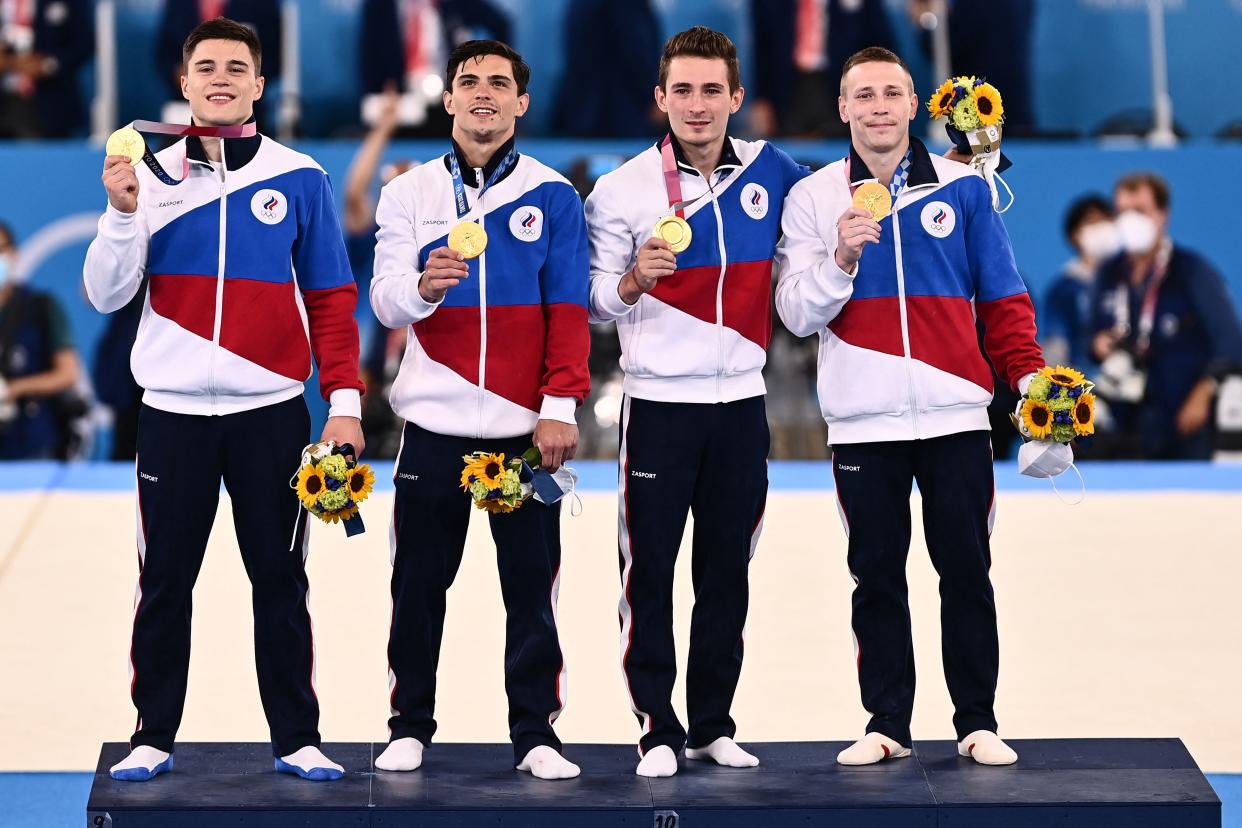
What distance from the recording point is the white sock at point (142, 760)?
498 centimetres

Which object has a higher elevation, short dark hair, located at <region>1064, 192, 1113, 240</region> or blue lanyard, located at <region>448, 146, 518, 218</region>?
short dark hair, located at <region>1064, 192, 1113, 240</region>

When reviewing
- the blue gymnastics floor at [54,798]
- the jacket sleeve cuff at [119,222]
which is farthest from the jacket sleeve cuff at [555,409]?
the blue gymnastics floor at [54,798]

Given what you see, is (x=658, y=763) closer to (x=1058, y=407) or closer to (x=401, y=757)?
(x=401, y=757)

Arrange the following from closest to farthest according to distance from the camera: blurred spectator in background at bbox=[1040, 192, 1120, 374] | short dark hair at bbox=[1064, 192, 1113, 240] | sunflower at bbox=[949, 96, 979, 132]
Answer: sunflower at bbox=[949, 96, 979, 132]
blurred spectator in background at bbox=[1040, 192, 1120, 374]
short dark hair at bbox=[1064, 192, 1113, 240]

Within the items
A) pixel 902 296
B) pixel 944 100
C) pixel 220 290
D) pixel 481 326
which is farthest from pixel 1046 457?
pixel 220 290

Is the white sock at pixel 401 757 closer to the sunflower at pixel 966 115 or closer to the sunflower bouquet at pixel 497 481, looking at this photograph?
the sunflower bouquet at pixel 497 481

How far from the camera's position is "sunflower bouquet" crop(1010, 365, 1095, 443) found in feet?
16.6

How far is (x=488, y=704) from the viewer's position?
6727 millimetres

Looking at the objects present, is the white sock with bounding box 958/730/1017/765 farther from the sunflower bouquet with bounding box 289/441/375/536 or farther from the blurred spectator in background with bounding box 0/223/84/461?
the blurred spectator in background with bounding box 0/223/84/461

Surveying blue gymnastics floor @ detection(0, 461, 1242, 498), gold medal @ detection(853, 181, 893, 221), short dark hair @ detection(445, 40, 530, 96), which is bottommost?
blue gymnastics floor @ detection(0, 461, 1242, 498)

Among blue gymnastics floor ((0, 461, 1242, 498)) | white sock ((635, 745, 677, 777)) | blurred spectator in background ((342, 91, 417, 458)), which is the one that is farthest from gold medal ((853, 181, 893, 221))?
blurred spectator in background ((342, 91, 417, 458))

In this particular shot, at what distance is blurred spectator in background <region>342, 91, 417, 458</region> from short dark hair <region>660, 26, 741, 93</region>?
232 inches

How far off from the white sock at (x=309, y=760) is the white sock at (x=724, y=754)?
3.41 ft

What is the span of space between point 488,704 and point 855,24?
7.10 meters
